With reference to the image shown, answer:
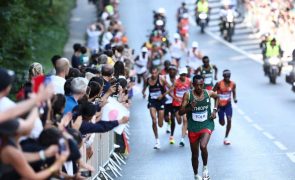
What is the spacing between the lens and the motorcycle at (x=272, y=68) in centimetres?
3225

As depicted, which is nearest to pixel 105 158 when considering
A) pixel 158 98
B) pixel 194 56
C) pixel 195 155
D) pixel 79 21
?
pixel 195 155

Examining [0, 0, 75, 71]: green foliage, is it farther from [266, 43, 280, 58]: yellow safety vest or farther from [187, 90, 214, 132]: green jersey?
[187, 90, 214, 132]: green jersey

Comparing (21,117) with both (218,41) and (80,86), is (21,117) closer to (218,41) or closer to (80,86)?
(80,86)

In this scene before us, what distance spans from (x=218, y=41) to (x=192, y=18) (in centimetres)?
739

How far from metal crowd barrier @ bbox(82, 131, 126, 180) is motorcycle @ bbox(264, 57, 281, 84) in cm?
1436

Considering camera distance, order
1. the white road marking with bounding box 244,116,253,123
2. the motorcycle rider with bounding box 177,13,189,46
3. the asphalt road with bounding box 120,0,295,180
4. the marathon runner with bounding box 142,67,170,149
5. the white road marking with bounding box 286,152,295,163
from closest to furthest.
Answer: the asphalt road with bounding box 120,0,295,180 < the white road marking with bounding box 286,152,295,163 < the marathon runner with bounding box 142,67,170,149 < the white road marking with bounding box 244,116,253,123 < the motorcycle rider with bounding box 177,13,189,46

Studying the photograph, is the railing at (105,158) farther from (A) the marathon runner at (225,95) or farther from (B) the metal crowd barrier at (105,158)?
(A) the marathon runner at (225,95)

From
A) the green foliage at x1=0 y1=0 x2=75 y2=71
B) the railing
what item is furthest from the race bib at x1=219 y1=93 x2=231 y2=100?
the green foliage at x1=0 y1=0 x2=75 y2=71

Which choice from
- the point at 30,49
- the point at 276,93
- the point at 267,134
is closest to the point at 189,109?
the point at 267,134

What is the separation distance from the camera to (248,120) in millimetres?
24219

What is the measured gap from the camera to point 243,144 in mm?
20219

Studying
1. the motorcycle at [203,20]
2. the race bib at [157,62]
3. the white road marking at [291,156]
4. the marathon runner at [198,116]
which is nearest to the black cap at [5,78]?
the marathon runner at [198,116]

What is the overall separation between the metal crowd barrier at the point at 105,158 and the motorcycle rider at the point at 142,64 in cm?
1290

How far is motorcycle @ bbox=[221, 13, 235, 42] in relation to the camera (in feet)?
147
